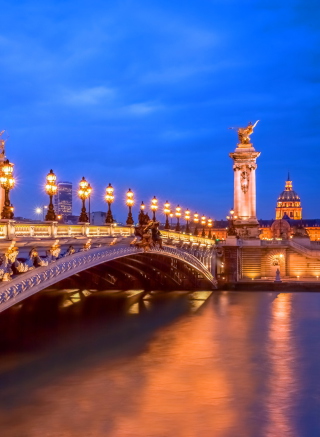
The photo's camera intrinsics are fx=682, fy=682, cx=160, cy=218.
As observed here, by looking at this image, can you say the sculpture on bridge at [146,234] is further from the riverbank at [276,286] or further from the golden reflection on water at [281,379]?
the riverbank at [276,286]

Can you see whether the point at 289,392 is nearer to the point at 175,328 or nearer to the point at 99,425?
the point at 99,425

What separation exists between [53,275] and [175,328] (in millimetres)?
14163

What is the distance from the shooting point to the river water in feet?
64.4

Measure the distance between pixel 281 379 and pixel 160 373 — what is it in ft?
15.2

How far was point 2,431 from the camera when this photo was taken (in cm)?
1864

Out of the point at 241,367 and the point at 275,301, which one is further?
the point at 275,301

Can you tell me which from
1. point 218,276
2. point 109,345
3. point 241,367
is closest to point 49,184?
point 109,345

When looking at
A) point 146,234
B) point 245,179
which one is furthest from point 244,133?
point 146,234

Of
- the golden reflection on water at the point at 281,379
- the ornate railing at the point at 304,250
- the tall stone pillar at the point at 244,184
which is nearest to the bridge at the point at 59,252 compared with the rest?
the golden reflection on water at the point at 281,379

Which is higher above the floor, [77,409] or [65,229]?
[65,229]

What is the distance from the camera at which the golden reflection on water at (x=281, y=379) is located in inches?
Answer: 781

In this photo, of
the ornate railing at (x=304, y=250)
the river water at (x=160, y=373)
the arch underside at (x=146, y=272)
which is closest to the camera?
the river water at (x=160, y=373)

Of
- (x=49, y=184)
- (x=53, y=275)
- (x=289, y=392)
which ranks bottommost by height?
(x=289, y=392)

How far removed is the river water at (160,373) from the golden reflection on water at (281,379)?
0.04 m
